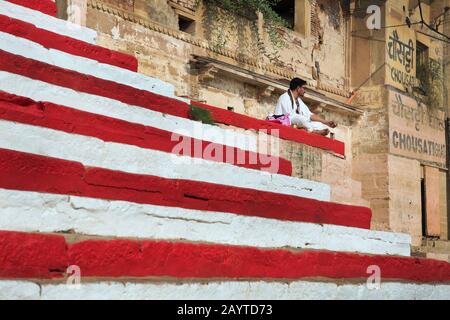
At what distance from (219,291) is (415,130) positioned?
1297 centimetres

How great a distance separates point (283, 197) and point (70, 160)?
2.12 meters

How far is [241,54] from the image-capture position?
12508mm

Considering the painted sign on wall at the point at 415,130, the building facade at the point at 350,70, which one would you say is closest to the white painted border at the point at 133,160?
the building facade at the point at 350,70

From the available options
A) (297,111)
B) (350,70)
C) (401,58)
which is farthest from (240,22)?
(401,58)

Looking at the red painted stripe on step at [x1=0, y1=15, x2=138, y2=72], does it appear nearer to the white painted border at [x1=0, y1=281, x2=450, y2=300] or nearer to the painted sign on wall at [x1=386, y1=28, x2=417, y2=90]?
the white painted border at [x1=0, y1=281, x2=450, y2=300]

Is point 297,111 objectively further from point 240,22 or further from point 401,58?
point 401,58

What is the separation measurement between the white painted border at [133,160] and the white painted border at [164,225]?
0.41m

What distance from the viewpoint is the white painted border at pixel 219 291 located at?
3.46 metres

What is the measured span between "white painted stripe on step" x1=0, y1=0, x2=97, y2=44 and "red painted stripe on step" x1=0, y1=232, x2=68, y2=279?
10.2ft

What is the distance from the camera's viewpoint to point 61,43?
616cm

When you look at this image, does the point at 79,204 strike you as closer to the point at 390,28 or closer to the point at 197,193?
the point at 197,193

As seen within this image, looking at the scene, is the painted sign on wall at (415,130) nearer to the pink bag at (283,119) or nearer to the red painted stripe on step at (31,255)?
the pink bag at (283,119)

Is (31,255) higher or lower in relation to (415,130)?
lower
